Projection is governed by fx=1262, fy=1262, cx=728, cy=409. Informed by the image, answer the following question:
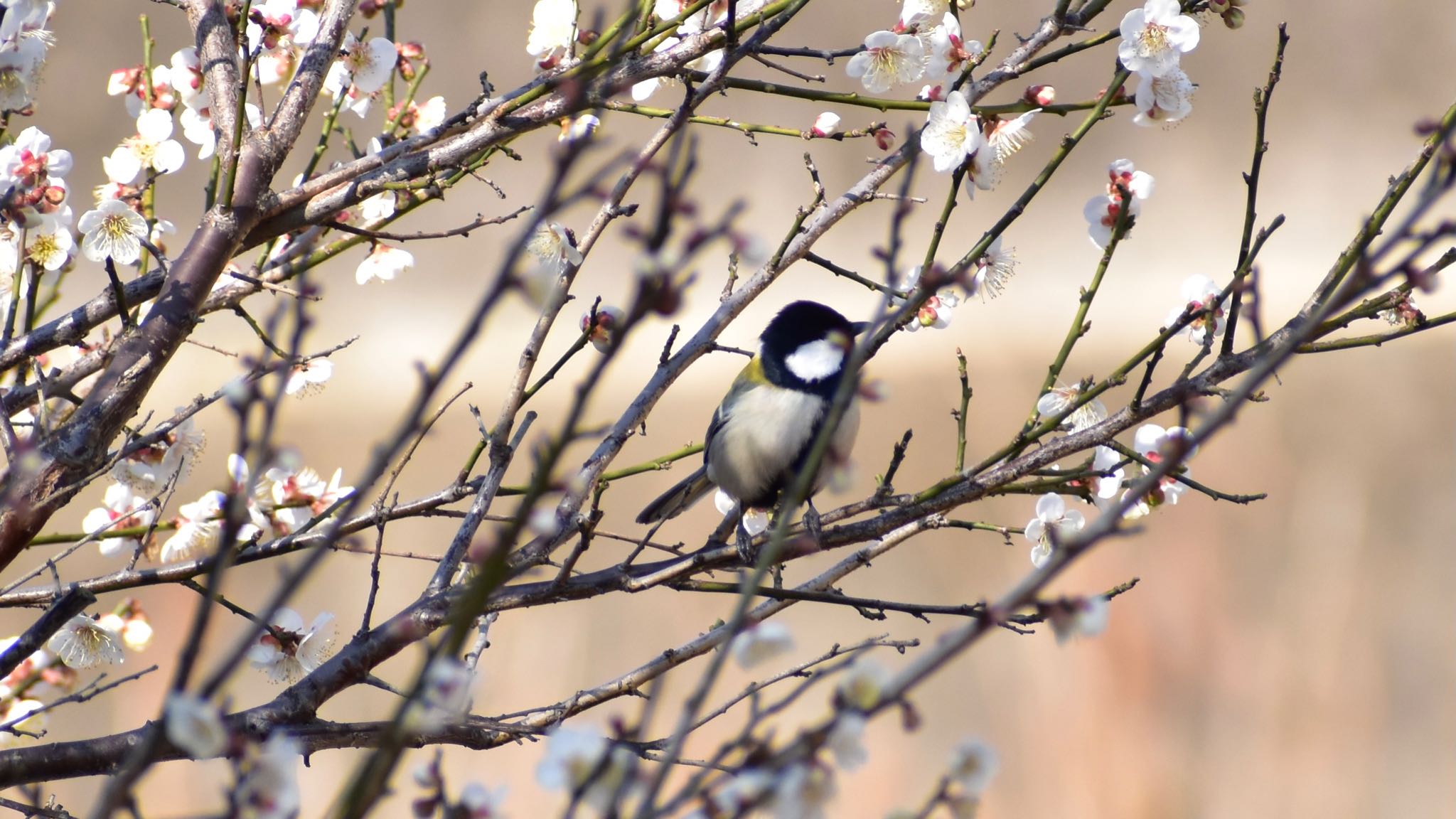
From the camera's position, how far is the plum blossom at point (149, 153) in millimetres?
2100

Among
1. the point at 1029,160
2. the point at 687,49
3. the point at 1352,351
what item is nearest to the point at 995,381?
the point at 1029,160

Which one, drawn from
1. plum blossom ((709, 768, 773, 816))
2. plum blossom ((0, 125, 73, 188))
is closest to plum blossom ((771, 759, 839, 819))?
plum blossom ((709, 768, 773, 816))

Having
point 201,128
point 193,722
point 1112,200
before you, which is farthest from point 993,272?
point 193,722

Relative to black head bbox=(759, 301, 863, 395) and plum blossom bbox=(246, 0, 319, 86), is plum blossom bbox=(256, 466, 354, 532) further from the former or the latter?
black head bbox=(759, 301, 863, 395)

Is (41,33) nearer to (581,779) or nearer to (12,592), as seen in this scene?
(12,592)

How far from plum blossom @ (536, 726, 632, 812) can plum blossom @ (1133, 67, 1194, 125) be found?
1.35 meters

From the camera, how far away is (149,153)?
2.12 metres

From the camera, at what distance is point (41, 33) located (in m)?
1.90

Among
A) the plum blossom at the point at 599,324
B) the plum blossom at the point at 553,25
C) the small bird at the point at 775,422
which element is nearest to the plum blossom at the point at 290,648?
the plum blossom at the point at 599,324

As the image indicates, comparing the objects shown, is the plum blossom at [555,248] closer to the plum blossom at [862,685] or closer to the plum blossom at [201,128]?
the plum blossom at [201,128]

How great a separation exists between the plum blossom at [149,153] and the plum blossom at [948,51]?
1236 millimetres

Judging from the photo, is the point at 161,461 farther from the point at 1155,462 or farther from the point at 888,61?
the point at 1155,462

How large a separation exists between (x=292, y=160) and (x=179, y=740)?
5500mm

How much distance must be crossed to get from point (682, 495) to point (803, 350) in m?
0.40
